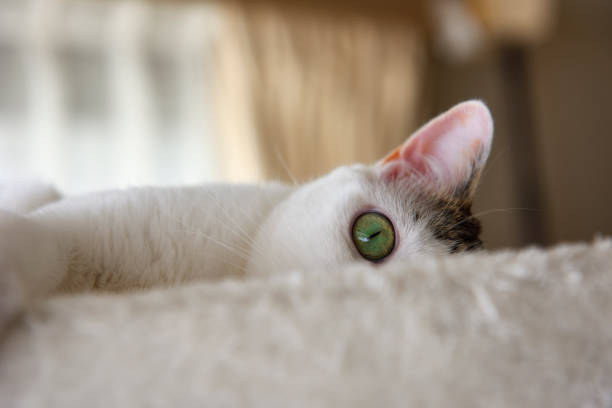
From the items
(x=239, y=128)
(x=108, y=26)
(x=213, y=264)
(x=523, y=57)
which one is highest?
(x=108, y=26)

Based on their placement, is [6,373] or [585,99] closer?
[6,373]

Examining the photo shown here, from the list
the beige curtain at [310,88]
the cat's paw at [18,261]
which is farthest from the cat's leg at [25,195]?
the beige curtain at [310,88]

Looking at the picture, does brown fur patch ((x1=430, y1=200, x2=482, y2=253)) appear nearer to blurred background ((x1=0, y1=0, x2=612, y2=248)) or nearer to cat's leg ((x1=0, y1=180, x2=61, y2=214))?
cat's leg ((x1=0, y1=180, x2=61, y2=214))

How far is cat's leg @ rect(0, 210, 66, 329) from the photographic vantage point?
0.37 metres

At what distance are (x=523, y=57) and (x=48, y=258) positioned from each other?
350cm

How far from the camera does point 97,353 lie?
341 mm

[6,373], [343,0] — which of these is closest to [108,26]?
[343,0]

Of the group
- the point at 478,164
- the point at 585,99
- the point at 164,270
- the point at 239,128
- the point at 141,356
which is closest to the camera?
the point at 141,356

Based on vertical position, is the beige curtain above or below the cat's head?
above

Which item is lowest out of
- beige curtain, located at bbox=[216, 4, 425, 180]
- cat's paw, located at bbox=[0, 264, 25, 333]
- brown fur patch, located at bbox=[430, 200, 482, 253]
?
brown fur patch, located at bbox=[430, 200, 482, 253]

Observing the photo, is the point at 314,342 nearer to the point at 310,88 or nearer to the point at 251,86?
the point at 251,86

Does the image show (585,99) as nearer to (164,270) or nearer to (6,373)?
(164,270)

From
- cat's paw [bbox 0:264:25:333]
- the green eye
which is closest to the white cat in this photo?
the green eye

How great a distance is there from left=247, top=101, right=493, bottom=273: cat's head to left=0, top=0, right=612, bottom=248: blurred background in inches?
69.9
